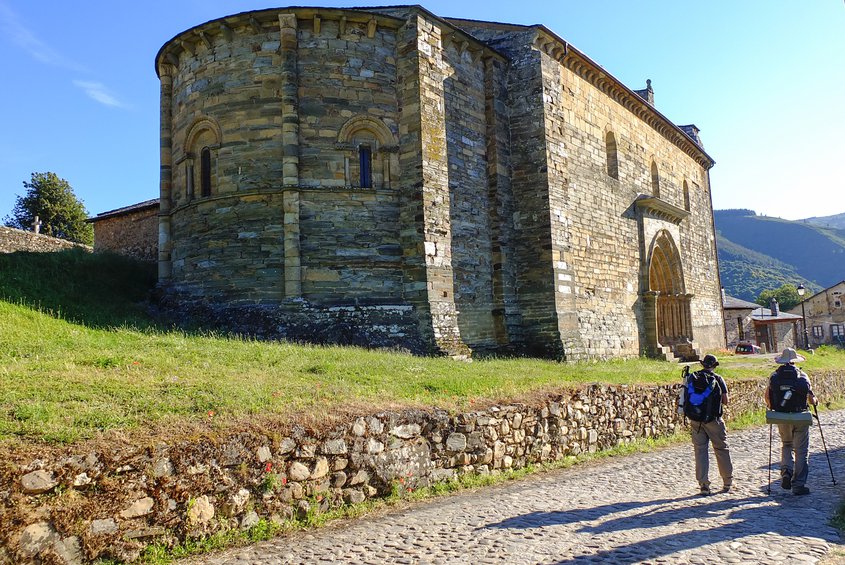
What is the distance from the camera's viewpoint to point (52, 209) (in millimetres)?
34125

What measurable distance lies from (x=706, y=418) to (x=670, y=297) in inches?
639

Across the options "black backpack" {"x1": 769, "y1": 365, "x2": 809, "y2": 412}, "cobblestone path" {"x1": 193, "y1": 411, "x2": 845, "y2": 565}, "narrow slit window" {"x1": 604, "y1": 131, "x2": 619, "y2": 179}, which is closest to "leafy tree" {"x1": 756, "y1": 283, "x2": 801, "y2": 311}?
"narrow slit window" {"x1": 604, "y1": 131, "x2": 619, "y2": 179}

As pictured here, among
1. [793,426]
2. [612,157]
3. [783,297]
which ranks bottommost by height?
[793,426]

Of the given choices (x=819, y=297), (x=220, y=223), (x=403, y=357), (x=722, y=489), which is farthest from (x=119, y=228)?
(x=819, y=297)

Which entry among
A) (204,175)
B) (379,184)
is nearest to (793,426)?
(379,184)

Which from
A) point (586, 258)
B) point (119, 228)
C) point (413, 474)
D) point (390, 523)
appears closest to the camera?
point (390, 523)

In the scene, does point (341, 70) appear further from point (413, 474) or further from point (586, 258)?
point (413, 474)

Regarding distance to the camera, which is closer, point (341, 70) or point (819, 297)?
point (341, 70)

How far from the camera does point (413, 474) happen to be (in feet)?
22.5

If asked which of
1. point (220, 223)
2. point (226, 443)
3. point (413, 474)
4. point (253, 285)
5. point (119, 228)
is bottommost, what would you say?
point (413, 474)

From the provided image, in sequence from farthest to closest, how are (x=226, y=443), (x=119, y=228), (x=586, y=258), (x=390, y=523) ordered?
(x=119, y=228) → (x=586, y=258) → (x=390, y=523) → (x=226, y=443)

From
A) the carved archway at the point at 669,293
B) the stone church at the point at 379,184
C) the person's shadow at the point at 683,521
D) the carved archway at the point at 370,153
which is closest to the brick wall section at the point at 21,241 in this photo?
the stone church at the point at 379,184

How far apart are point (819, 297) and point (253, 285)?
50.3 meters

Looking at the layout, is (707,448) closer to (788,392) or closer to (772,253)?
(788,392)
